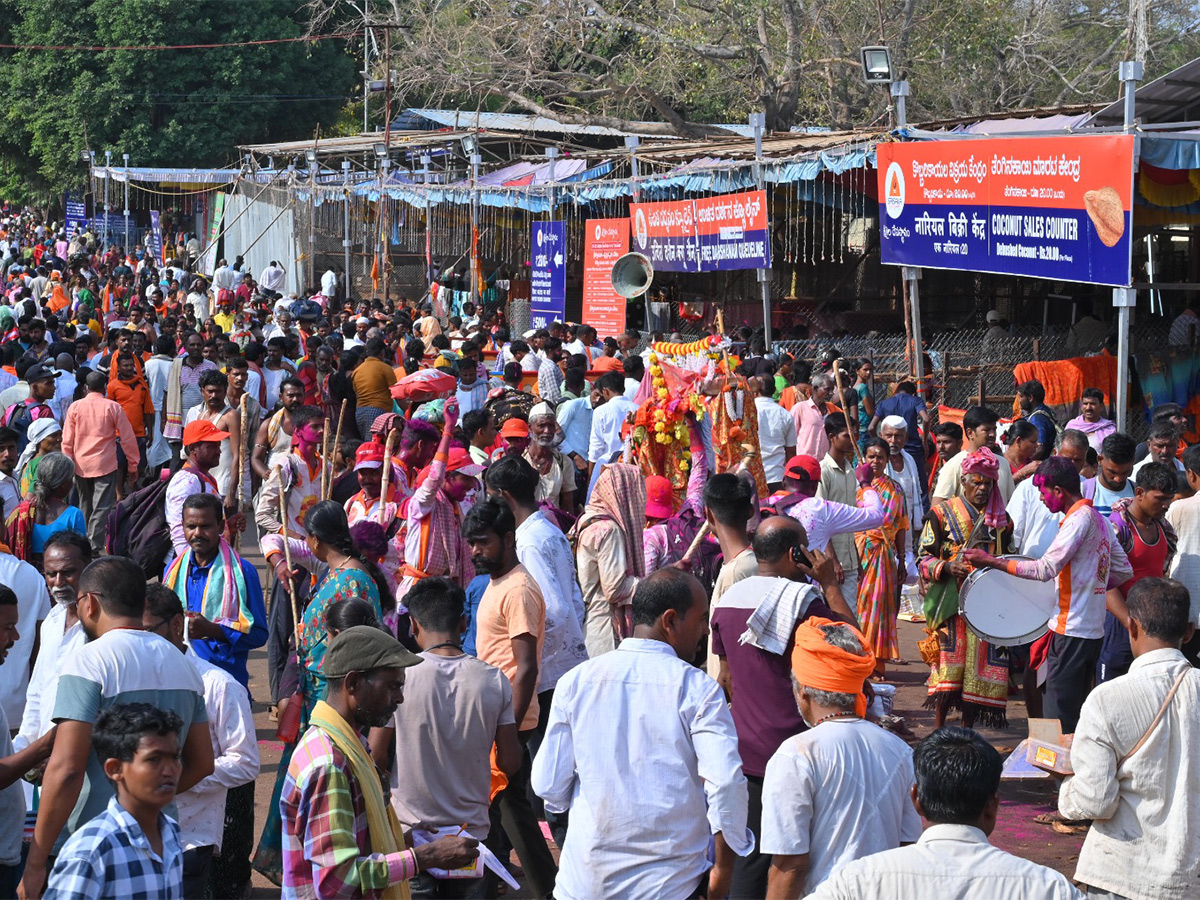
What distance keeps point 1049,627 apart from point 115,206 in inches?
1616

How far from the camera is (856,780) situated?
12.2ft

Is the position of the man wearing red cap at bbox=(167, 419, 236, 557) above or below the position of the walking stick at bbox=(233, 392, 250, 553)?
above

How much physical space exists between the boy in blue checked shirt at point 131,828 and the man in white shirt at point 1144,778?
2.60 meters

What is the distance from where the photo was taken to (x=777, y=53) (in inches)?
1053

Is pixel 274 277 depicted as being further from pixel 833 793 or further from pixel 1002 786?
pixel 833 793

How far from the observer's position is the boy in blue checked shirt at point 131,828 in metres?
3.08

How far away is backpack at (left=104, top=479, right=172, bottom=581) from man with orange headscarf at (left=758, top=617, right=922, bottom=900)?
438 cm

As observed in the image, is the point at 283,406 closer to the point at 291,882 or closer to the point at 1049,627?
the point at 1049,627

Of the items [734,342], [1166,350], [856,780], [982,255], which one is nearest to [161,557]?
[856,780]

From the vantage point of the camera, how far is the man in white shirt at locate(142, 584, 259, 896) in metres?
4.46

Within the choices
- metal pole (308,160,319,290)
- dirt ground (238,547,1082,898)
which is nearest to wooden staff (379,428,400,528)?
dirt ground (238,547,1082,898)

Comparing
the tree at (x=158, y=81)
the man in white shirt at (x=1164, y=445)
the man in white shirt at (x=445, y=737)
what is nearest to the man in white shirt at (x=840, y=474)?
the man in white shirt at (x=1164, y=445)

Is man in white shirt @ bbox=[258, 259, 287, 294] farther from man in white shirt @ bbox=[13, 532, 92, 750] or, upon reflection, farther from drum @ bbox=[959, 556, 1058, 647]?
man in white shirt @ bbox=[13, 532, 92, 750]

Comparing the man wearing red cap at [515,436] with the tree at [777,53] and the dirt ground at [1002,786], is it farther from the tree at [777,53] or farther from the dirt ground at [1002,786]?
the tree at [777,53]
